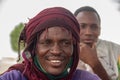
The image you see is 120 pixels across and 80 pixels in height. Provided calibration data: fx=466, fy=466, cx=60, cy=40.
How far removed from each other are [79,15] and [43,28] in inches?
79.4

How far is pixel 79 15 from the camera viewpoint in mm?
5461

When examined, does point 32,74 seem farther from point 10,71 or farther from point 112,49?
point 112,49

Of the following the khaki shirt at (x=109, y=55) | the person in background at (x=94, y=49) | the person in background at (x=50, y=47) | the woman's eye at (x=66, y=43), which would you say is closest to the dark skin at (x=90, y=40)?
the person in background at (x=94, y=49)

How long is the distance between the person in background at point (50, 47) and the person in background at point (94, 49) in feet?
4.07

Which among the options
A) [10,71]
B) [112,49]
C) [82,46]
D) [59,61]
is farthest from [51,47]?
[112,49]

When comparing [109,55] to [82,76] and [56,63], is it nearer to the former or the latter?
[82,76]

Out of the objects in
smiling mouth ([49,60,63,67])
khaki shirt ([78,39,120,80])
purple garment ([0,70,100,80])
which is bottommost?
khaki shirt ([78,39,120,80])

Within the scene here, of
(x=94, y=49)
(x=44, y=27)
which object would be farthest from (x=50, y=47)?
(x=94, y=49)

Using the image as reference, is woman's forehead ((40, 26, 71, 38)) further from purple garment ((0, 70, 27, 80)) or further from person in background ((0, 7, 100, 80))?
purple garment ((0, 70, 27, 80))

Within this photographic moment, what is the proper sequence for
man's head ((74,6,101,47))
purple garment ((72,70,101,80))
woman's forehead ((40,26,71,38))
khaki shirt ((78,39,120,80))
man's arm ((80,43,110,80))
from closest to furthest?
woman's forehead ((40,26,71,38))
purple garment ((72,70,101,80))
man's arm ((80,43,110,80))
man's head ((74,6,101,47))
khaki shirt ((78,39,120,80))

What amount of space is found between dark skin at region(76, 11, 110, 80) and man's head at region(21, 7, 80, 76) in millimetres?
1238

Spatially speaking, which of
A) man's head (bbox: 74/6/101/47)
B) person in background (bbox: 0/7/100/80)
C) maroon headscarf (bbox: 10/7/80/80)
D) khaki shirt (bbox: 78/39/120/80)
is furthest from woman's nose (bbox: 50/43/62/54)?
man's head (bbox: 74/6/101/47)

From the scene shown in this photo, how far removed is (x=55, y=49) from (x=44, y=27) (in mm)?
184

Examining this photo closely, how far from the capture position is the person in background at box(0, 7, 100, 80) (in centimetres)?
348
